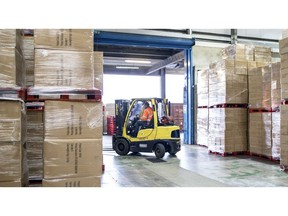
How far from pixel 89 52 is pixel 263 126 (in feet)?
20.0

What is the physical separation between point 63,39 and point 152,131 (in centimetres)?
525

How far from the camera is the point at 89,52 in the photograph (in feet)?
10.9

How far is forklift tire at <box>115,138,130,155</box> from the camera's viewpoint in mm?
8531

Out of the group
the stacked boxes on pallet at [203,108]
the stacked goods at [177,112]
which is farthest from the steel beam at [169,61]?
the stacked boxes on pallet at [203,108]

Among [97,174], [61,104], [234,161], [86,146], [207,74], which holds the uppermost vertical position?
[207,74]

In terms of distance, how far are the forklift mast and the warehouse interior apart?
32.0 inches

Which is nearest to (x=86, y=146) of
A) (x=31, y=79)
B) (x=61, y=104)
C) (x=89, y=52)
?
(x=61, y=104)

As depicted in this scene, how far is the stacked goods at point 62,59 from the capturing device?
10.5 feet

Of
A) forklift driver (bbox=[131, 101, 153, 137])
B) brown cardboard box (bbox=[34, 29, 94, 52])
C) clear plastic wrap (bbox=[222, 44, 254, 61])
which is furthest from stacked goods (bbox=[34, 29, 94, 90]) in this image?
clear plastic wrap (bbox=[222, 44, 254, 61])

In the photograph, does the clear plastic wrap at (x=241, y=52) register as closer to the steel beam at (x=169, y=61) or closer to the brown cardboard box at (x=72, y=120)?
the steel beam at (x=169, y=61)

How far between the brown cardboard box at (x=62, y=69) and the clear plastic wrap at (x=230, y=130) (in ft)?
19.9

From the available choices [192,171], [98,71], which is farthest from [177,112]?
[98,71]
